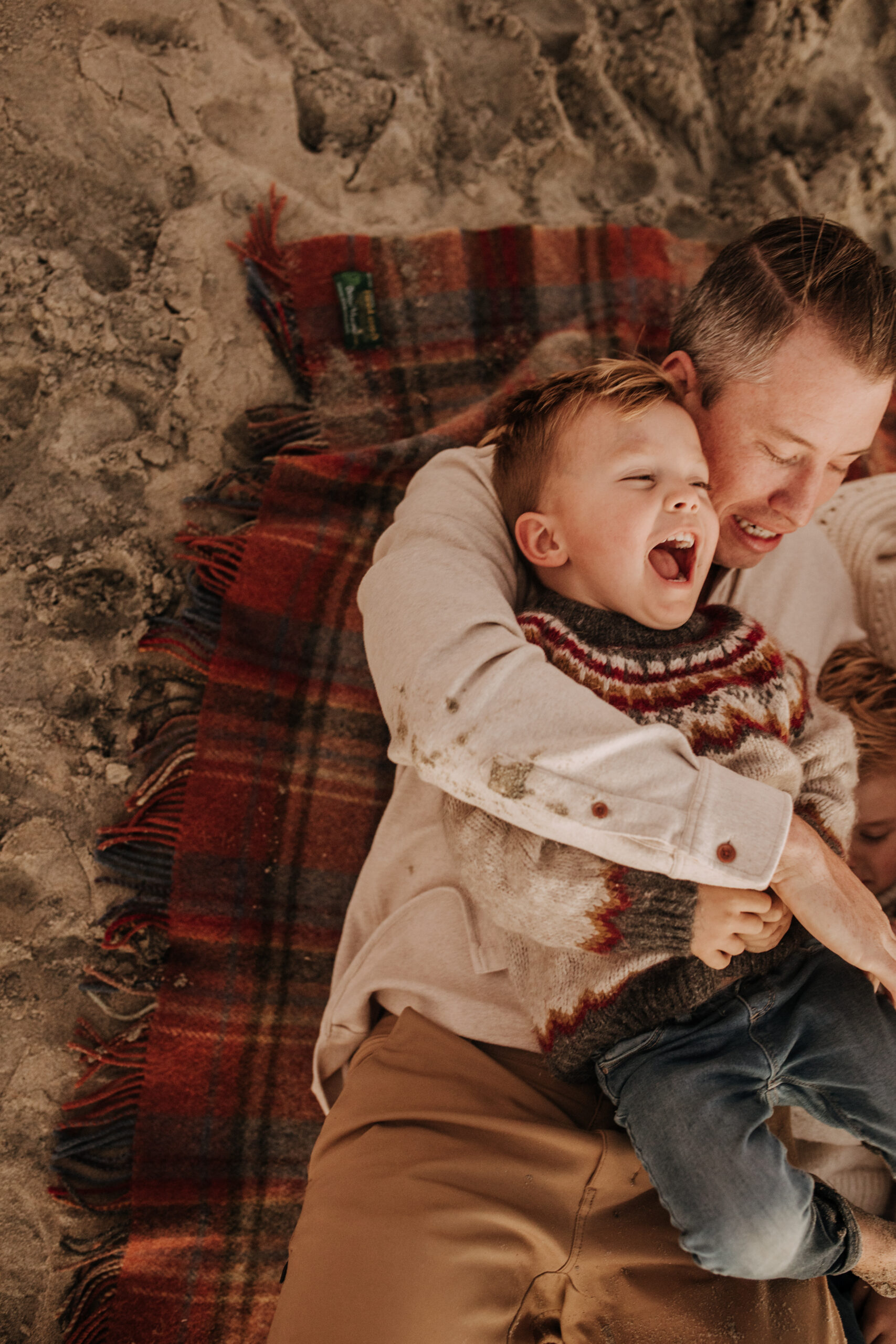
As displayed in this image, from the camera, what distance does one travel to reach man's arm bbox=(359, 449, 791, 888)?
5.07ft

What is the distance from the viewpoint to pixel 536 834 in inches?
65.3

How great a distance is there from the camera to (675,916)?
1.66 meters

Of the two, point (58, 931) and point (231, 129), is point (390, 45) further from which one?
point (58, 931)

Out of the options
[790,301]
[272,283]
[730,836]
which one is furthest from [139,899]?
[790,301]

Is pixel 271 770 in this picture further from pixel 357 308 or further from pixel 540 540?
pixel 357 308

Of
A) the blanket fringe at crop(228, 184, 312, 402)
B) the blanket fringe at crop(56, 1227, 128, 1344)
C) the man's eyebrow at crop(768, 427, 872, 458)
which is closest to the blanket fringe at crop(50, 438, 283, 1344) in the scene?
the blanket fringe at crop(56, 1227, 128, 1344)

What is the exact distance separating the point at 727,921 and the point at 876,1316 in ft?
4.24

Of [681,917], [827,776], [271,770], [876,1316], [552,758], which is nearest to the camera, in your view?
[552,758]

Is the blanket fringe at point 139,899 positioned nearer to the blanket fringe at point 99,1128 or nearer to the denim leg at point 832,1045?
the blanket fringe at point 99,1128

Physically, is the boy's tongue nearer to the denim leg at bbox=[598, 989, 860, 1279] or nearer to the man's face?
the man's face

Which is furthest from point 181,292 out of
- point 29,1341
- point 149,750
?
point 29,1341

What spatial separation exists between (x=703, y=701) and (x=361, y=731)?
1.06m

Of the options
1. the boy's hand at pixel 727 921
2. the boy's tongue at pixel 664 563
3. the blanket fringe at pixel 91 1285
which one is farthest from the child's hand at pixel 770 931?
the blanket fringe at pixel 91 1285

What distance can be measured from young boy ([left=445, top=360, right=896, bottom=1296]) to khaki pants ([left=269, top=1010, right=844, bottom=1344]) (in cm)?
14
